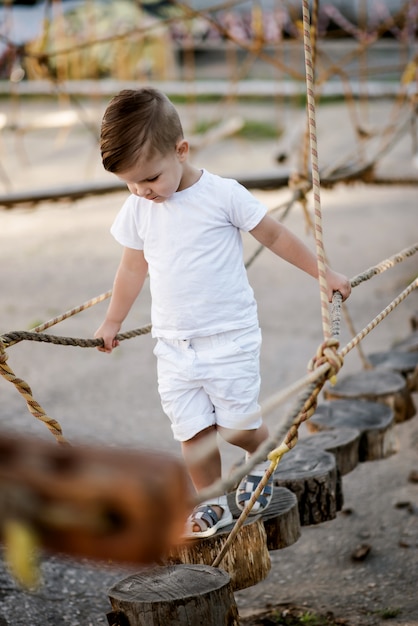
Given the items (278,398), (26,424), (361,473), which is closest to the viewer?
(278,398)

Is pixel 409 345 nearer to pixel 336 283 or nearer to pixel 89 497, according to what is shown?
pixel 336 283

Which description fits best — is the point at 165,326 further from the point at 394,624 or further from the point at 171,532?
the point at 171,532

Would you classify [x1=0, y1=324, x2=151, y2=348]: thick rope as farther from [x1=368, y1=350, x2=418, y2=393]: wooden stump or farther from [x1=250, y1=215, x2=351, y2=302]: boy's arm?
[x1=368, y1=350, x2=418, y2=393]: wooden stump

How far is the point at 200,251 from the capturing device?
182cm

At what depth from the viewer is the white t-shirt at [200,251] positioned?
1.81m

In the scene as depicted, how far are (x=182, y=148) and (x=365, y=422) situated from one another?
1.19 meters

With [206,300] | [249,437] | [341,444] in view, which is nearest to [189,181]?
[206,300]

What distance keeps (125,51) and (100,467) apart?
37.5ft

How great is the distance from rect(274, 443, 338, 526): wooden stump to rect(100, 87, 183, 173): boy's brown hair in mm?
881

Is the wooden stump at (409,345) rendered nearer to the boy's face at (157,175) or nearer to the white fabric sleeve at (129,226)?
the white fabric sleeve at (129,226)

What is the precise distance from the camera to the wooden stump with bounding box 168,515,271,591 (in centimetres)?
176

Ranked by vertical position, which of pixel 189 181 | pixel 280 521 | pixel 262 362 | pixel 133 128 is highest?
pixel 133 128

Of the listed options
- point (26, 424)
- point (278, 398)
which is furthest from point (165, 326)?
point (26, 424)

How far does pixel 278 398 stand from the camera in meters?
1.24
